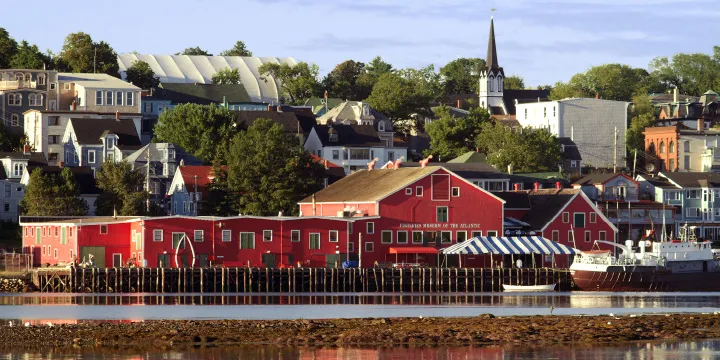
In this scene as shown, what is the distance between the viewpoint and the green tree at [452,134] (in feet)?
530

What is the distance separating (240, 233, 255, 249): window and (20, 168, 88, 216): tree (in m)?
21.8

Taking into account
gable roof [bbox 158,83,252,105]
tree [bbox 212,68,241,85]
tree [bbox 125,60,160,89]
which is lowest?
gable roof [bbox 158,83,252,105]

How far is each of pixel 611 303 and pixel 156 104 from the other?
307 feet

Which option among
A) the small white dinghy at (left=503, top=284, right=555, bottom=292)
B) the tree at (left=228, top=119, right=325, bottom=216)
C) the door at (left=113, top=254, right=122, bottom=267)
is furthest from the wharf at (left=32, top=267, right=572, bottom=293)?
the tree at (left=228, top=119, right=325, bottom=216)

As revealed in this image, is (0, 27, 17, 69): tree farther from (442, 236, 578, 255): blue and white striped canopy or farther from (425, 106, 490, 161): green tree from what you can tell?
(442, 236, 578, 255): blue and white striped canopy

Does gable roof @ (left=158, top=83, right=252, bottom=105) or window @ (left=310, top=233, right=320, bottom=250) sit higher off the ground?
gable roof @ (left=158, top=83, right=252, bottom=105)

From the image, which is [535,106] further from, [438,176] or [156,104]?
[438,176]

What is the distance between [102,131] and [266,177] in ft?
110

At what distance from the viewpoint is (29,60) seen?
16588cm

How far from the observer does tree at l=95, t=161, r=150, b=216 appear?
11650 cm

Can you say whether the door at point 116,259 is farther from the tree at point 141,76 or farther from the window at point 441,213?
the tree at point 141,76

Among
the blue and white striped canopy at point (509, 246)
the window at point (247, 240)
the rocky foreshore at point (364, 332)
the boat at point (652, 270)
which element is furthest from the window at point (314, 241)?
the rocky foreshore at point (364, 332)

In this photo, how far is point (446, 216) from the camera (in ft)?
344

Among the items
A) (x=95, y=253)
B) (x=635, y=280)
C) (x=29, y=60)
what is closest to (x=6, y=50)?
(x=29, y=60)
